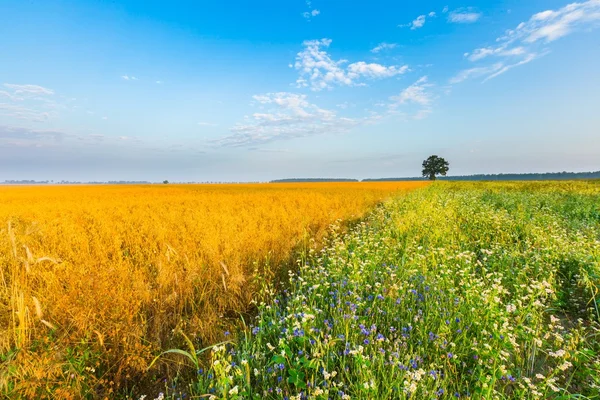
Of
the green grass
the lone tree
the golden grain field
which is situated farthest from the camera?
the lone tree

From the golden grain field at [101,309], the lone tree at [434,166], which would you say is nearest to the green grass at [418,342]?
the golden grain field at [101,309]

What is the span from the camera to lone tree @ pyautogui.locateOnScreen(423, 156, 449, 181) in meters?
93.5

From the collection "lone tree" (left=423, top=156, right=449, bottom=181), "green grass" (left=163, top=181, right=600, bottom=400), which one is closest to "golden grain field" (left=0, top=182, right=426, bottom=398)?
"green grass" (left=163, top=181, right=600, bottom=400)

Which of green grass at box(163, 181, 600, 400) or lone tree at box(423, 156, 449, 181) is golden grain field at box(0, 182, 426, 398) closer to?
green grass at box(163, 181, 600, 400)

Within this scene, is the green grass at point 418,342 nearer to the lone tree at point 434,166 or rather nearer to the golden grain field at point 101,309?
the golden grain field at point 101,309

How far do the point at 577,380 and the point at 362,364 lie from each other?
7.83ft

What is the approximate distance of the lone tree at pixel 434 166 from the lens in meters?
93.5

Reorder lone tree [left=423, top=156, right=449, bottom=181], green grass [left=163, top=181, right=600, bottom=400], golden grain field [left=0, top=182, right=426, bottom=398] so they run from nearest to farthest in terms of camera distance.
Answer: green grass [left=163, top=181, right=600, bottom=400], golden grain field [left=0, top=182, right=426, bottom=398], lone tree [left=423, top=156, right=449, bottom=181]

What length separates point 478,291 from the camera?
3.49 metres

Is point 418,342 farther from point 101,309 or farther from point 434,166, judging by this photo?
point 434,166

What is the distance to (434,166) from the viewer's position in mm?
95438

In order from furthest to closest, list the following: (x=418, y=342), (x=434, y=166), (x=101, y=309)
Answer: (x=434, y=166) < (x=101, y=309) < (x=418, y=342)

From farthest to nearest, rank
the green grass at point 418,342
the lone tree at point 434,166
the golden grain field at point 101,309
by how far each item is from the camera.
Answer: the lone tree at point 434,166 < the golden grain field at point 101,309 < the green grass at point 418,342

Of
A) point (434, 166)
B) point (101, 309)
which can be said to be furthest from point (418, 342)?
point (434, 166)
